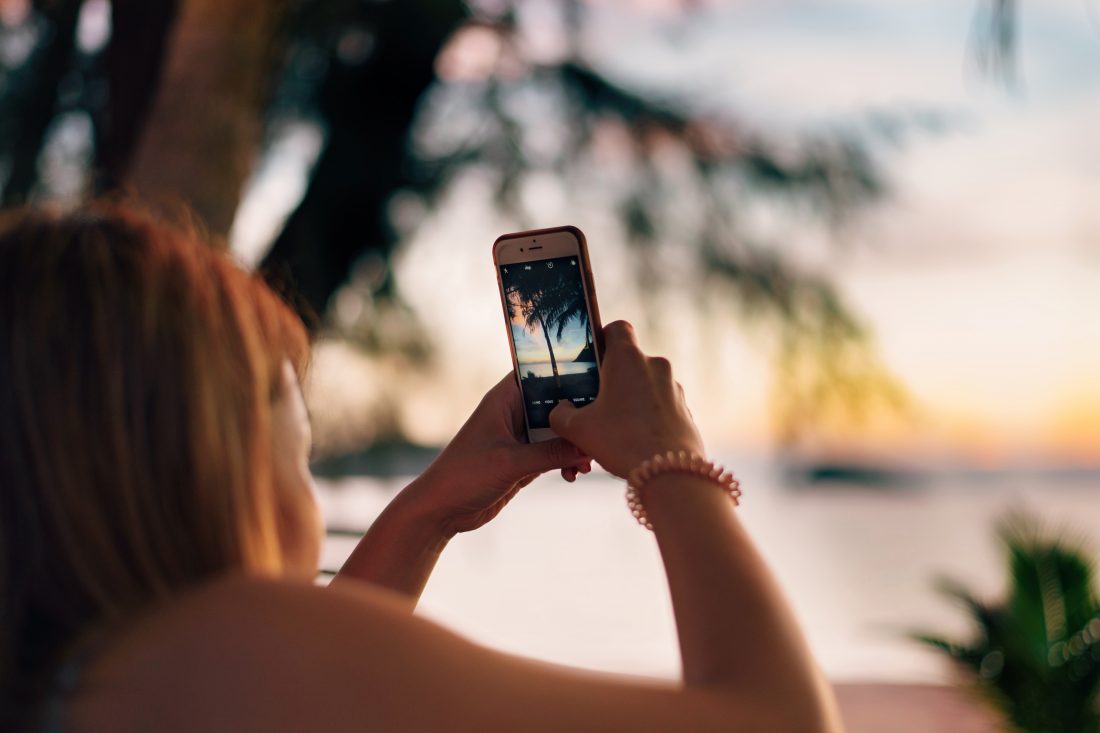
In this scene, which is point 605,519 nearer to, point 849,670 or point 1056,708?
point 1056,708

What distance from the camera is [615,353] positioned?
24.0 inches

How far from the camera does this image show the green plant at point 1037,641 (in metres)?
2.75

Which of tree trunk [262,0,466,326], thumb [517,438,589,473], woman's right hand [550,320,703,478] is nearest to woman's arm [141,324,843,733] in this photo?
woman's right hand [550,320,703,478]

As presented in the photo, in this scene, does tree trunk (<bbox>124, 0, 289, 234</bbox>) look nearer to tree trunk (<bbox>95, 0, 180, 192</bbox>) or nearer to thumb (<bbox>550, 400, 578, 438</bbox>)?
tree trunk (<bbox>95, 0, 180, 192</bbox>)

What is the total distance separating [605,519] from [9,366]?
2.93 meters

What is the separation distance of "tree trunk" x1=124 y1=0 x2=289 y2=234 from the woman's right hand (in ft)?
5.81

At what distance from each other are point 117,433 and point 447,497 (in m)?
0.34

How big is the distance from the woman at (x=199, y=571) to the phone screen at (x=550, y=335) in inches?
9.4

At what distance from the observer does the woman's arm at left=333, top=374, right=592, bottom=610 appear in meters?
0.75

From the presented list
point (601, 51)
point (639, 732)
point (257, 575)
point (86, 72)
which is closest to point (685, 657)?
point (639, 732)

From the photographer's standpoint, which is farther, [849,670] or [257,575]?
[849,670]

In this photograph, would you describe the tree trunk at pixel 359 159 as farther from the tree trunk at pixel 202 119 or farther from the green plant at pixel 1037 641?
the green plant at pixel 1037 641

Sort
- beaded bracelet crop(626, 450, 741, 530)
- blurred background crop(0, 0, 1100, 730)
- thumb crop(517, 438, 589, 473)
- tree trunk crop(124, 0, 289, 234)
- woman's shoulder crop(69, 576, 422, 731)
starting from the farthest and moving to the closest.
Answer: blurred background crop(0, 0, 1100, 730) < tree trunk crop(124, 0, 289, 234) < thumb crop(517, 438, 589, 473) < beaded bracelet crop(626, 450, 741, 530) < woman's shoulder crop(69, 576, 422, 731)

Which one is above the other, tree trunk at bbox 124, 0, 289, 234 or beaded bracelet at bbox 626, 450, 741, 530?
tree trunk at bbox 124, 0, 289, 234
